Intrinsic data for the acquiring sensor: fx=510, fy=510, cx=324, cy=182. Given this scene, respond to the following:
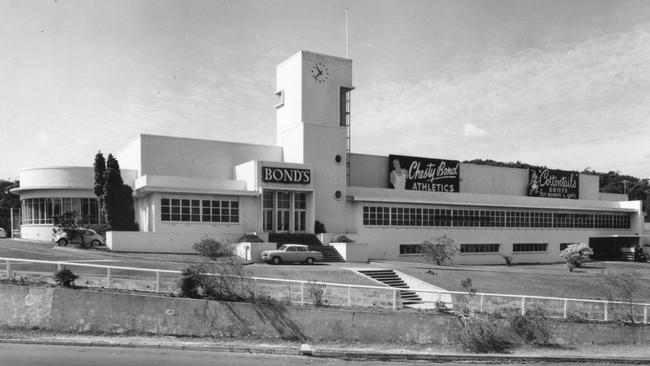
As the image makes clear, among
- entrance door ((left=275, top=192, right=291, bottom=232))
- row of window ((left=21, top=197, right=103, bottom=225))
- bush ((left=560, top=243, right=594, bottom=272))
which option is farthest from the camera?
row of window ((left=21, top=197, right=103, bottom=225))

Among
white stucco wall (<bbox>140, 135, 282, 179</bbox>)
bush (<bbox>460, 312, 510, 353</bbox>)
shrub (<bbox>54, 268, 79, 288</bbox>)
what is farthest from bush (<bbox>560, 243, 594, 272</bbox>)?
shrub (<bbox>54, 268, 79, 288</bbox>)

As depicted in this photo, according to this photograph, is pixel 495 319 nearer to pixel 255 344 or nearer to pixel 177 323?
pixel 255 344

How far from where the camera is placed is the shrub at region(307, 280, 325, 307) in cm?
1603

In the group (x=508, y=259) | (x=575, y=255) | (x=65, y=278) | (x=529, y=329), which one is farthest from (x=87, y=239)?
(x=575, y=255)

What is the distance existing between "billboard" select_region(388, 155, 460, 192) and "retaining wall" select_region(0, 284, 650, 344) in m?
28.1

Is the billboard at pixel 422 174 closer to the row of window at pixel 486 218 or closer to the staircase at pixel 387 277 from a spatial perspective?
the row of window at pixel 486 218

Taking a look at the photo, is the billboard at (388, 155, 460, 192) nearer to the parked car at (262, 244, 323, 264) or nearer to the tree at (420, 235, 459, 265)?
the tree at (420, 235, 459, 265)

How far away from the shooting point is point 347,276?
2480cm

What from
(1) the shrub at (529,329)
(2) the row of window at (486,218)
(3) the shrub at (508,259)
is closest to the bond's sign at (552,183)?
(2) the row of window at (486,218)

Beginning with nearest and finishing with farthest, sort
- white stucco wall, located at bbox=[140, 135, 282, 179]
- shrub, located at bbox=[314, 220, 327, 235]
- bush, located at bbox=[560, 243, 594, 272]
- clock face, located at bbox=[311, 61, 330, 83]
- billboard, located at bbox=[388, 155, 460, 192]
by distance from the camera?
1. white stucco wall, located at bbox=[140, 135, 282, 179]
2. shrub, located at bbox=[314, 220, 327, 235]
3. bush, located at bbox=[560, 243, 594, 272]
4. clock face, located at bbox=[311, 61, 330, 83]
5. billboard, located at bbox=[388, 155, 460, 192]

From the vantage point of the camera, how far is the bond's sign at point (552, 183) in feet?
172

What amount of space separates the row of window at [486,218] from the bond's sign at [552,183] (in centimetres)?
331

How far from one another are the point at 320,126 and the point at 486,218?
17.6m

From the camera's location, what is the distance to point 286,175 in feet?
115
